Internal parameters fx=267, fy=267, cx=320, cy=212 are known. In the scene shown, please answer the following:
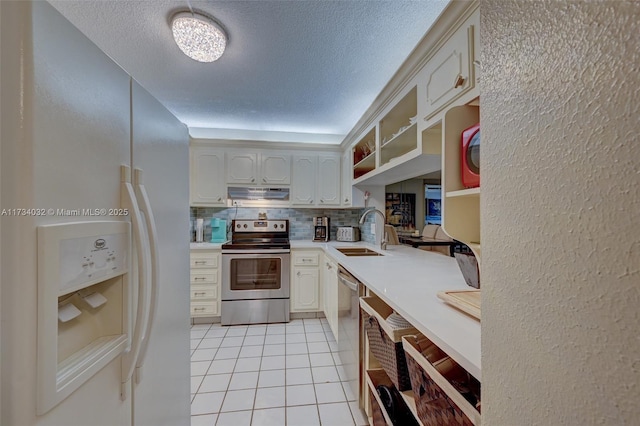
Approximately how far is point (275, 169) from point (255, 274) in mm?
1297

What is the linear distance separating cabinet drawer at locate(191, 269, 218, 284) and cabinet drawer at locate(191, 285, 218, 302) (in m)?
0.06

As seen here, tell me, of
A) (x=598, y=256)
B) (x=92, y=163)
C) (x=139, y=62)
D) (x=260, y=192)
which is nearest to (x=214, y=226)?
(x=260, y=192)

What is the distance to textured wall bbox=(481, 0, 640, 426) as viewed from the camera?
0.29 m

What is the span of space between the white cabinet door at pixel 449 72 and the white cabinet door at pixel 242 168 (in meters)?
2.33

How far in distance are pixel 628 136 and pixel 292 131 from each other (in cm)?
349

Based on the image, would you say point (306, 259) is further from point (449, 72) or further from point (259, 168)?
point (449, 72)

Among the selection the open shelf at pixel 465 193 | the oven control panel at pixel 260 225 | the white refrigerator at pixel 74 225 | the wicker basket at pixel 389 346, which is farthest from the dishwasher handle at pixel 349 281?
the oven control panel at pixel 260 225

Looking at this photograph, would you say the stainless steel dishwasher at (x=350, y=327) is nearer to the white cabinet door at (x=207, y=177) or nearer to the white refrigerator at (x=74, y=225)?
the white refrigerator at (x=74, y=225)

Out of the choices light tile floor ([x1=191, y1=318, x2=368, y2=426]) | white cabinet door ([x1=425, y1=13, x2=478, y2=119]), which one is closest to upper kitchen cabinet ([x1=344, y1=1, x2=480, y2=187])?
white cabinet door ([x1=425, y1=13, x2=478, y2=119])

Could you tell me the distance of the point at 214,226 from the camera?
3.37 metres

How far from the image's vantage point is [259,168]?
3.32m

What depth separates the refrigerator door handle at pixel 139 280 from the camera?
78 cm

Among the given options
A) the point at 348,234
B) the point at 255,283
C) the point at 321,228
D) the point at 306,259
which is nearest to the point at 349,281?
the point at 306,259

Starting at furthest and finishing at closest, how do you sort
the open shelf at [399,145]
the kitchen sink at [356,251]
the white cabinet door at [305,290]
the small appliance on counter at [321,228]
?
1. the small appliance on counter at [321,228]
2. the white cabinet door at [305,290]
3. the kitchen sink at [356,251]
4. the open shelf at [399,145]
